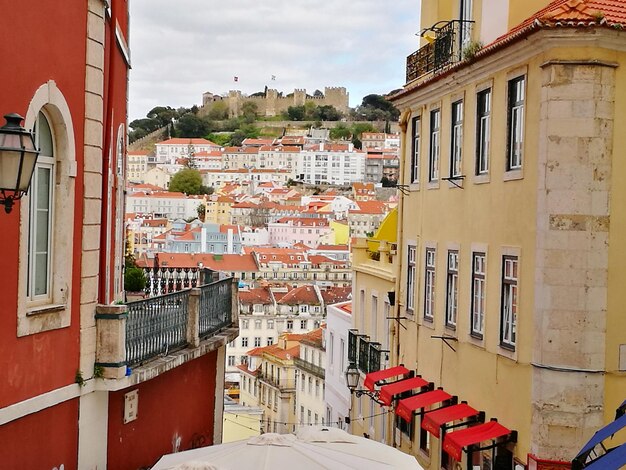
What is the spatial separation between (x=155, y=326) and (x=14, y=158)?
4364mm

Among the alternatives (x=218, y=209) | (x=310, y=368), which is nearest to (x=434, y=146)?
(x=310, y=368)

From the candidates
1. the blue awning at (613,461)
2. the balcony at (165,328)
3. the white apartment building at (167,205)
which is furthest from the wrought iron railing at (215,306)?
the white apartment building at (167,205)

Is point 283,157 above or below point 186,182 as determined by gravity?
above

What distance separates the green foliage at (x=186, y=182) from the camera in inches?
7185

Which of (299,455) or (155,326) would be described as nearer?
(299,455)

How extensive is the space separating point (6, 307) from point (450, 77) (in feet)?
30.8

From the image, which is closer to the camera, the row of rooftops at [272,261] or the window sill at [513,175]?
the window sill at [513,175]

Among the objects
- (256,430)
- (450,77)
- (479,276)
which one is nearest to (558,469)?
(479,276)

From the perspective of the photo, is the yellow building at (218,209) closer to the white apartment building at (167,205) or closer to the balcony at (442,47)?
the white apartment building at (167,205)

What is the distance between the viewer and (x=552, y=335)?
11.8 metres

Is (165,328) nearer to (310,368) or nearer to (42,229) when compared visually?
(42,229)

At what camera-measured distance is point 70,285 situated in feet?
26.9

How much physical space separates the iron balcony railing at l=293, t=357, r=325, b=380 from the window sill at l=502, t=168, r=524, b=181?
36.6 m

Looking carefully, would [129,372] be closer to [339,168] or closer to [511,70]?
[511,70]
